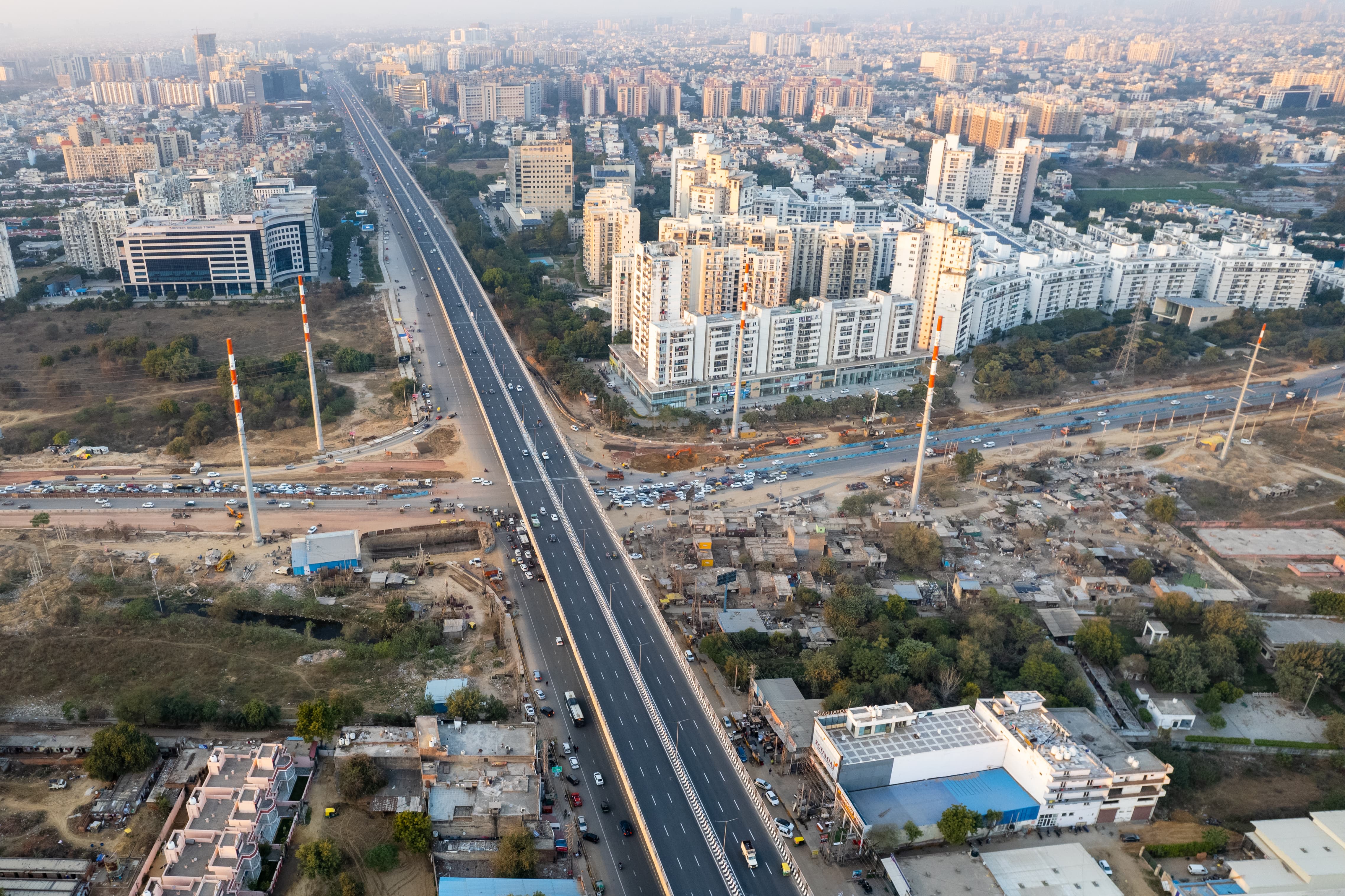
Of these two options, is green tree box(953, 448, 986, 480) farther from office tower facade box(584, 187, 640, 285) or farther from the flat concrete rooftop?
office tower facade box(584, 187, 640, 285)

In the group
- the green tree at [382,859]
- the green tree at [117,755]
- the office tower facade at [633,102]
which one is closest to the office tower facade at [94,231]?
the green tree at [117,755]

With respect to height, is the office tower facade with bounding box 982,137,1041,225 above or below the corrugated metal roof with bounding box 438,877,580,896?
above

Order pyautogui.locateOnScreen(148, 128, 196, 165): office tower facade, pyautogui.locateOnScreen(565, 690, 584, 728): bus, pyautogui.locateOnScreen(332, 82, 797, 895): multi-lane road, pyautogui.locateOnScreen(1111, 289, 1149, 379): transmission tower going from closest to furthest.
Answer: pyautogui.locateOnScreen(332, 82, 797, 895): multi-lane road → pyautogui.locateOnScreen(565, 690, 584, 728): bus → pyautogui.locateOnScreen(1111, 289, 1149, 379): transmission tower → pyautogui.locateOnScreen(148, 128, 196, 165): office tower facade

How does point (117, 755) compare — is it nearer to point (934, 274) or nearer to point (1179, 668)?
point (1179, 668)

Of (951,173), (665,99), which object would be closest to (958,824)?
(951,173)

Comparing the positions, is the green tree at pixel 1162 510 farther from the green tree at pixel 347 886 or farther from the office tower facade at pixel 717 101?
the office tower facade at pixel 717 101

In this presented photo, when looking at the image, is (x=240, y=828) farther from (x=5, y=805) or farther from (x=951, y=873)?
(x=951, y=873)

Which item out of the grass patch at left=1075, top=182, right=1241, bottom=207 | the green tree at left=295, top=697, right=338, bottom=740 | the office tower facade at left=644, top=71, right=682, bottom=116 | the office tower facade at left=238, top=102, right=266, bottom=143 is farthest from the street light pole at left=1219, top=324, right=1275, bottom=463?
the office tower facade at left=238, top=102, right=266, bottom=143

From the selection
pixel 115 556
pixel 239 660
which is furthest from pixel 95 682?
pixel 115 556
